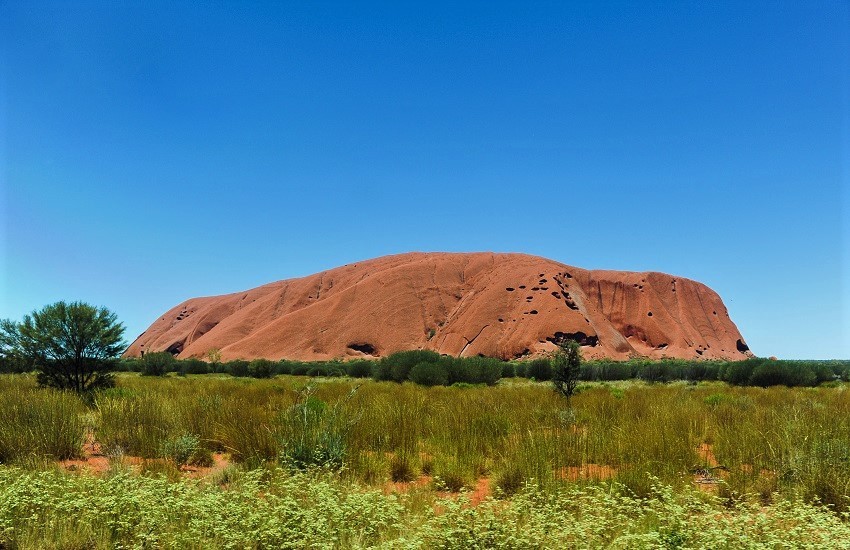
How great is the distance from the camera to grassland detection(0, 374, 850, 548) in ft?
13.6

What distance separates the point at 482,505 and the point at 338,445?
103 inches

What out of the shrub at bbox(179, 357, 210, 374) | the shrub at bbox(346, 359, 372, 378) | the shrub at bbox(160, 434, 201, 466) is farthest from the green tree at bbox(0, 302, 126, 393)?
the shrub at bbox(179, 357, 210, 374)

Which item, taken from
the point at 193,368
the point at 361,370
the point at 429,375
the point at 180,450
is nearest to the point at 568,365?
the point at 180,450

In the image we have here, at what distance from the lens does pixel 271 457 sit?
23.5ft

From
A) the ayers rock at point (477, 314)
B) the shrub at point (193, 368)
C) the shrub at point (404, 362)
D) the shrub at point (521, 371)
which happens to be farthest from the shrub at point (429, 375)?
the ayers rock at point (477, 314)

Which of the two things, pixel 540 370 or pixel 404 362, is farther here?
pixel 540 370

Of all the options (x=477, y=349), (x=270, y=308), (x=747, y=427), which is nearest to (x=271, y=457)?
(x=747, y=427)

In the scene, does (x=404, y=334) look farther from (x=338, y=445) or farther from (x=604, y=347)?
(x=338, y=445)

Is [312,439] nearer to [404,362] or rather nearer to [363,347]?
[404,362]

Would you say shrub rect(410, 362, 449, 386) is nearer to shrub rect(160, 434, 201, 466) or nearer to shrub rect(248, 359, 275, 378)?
shrub rect(160, 434, 201, 466)

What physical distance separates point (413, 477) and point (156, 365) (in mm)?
45655

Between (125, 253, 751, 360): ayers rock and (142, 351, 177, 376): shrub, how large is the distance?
33568mm

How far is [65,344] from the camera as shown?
14.4 meters

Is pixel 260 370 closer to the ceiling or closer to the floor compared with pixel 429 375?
closer to the floor
